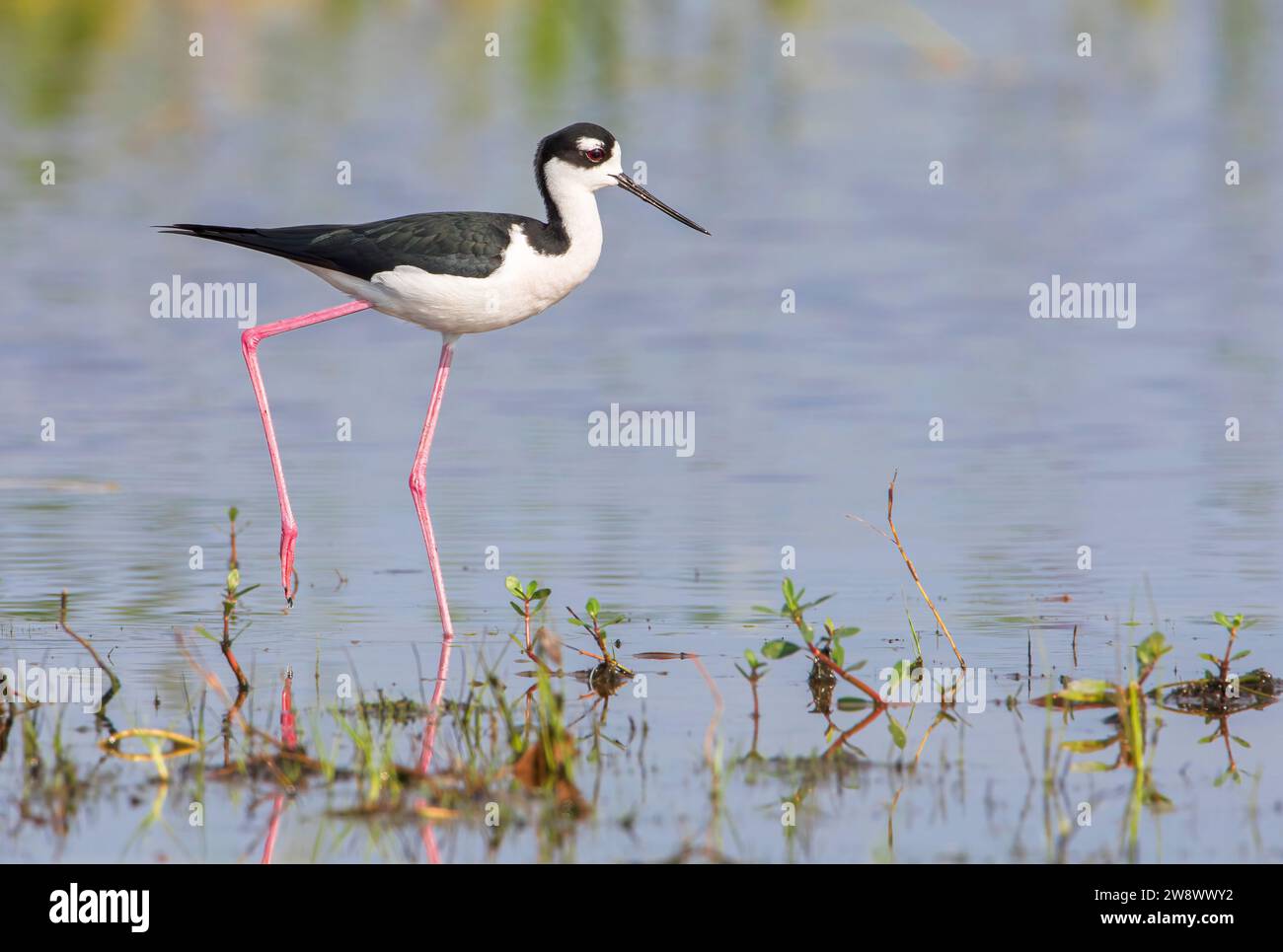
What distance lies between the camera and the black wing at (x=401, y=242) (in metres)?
8.47

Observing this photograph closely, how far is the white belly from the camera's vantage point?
27.8 ft

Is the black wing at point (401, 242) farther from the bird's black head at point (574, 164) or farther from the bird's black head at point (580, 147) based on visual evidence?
the bird's black head at point (580, 147)

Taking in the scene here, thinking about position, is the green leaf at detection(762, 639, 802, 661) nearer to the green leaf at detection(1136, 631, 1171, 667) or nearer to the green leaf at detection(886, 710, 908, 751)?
the green leaf at detection(886, 710, 908, 751)

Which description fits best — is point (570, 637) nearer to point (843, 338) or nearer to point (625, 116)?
point (843, 338)

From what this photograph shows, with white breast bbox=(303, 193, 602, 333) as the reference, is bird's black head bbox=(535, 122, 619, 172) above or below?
above

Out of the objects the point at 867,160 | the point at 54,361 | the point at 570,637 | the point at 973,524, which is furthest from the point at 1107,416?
the point at 867,160

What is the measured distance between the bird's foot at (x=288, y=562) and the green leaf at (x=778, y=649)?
92.8 inches

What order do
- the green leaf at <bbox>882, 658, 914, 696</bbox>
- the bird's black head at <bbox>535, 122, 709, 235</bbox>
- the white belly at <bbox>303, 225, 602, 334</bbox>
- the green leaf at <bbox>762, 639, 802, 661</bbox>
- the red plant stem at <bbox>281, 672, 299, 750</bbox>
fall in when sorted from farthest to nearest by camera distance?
the bird's black head at <bbox>535, 122, 709, 235</bbox> < the white belly at <bbox>303, 225, 602, 334</bbox> < the green leaf at <bbox>882, 658, 914, 696</bbox> < the green leaf at <bbox>762, 639, 802, 661</bbox> < the red plant stem at <bbox>281, 672, 299, 750</bbox>

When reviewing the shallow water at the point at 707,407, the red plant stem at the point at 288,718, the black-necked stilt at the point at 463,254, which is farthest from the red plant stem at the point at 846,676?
the black-necked stilt at the point at 463,254

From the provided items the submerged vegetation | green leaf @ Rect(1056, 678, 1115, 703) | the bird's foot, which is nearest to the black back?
the bird's foot

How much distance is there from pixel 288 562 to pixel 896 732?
290cm

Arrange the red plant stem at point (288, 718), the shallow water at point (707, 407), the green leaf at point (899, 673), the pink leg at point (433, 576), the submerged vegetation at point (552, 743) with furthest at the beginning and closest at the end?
1. the green leaf at point (899, 673)
2. the pink leg at point (433, 576)
3. the red plant stem at point (288, 718)
4. the shallow water at point (707, 407)
5. the submerged vegetation at point (552, 743)

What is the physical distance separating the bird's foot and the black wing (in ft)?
3.64

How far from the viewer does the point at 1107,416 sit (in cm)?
1185
